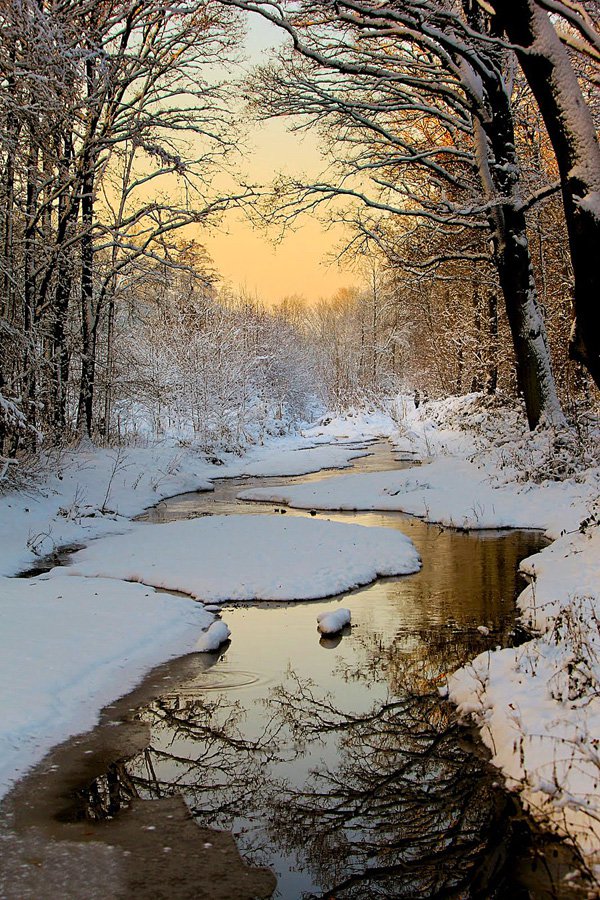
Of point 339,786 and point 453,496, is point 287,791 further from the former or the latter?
point 453,496

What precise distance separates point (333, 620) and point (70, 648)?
9.70 ft

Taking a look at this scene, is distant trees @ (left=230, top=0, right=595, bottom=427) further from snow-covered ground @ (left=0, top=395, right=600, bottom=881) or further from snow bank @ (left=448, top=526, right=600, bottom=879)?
snow bank @ (left=448, top=526, right=600, bottom=879)

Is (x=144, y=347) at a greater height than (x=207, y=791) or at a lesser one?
greater

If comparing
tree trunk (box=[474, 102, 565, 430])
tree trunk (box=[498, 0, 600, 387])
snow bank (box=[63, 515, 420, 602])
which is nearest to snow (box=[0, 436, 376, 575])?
snow bank (box=[63, 515, 420, 602])

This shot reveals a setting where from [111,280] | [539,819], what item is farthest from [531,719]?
[111,280]

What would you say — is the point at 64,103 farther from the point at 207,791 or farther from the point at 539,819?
the point at 539,819

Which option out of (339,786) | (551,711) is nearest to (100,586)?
(339,786)

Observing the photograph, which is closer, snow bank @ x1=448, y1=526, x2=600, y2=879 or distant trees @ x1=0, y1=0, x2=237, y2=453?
snow bank @ x1=448, y1=526, x2=600, y2=879

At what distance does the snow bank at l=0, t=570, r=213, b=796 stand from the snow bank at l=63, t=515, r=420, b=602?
0.85 metres

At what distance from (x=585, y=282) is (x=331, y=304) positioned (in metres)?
105

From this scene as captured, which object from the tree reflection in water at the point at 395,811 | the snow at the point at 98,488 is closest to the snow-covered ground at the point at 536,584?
the tree reflection in water at the point at 395,811

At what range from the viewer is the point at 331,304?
110438 mm

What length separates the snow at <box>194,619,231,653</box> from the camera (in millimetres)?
8219

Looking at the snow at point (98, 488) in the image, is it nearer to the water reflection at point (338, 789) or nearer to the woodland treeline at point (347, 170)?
the woodland treeline at point (347, 170)
